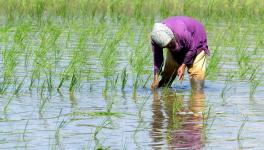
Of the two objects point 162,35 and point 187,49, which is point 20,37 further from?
point 162,35

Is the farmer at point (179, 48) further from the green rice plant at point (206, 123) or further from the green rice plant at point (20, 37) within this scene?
the green rice plant at point (20, 37)

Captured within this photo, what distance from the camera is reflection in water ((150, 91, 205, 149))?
579 centimetres

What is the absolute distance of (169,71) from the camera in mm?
8547

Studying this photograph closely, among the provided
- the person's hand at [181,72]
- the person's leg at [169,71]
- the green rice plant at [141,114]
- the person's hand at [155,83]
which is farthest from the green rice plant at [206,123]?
the person's leg at [169,71]

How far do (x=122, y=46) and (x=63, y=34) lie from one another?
1.48m

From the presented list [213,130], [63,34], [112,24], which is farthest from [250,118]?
[112,24]

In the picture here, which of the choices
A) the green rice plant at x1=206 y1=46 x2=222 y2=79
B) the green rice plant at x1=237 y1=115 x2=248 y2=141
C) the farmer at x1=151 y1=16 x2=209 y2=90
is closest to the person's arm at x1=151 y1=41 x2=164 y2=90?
the farmer at x1=151 y1=16 x2=209 y2=90

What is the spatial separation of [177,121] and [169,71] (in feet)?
6.55

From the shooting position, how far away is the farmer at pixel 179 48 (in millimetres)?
7672

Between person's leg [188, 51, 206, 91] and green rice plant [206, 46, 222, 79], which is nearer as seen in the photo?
person's leg [188, 51, 206, 91]

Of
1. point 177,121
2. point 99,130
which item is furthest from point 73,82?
point 99,130

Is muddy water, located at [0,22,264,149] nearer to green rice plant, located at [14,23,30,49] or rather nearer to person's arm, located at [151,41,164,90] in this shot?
person's arm, located at [151,41,164,90]

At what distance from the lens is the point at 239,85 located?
8.80 metres

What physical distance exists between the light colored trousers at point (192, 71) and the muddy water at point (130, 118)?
118 millimetres
